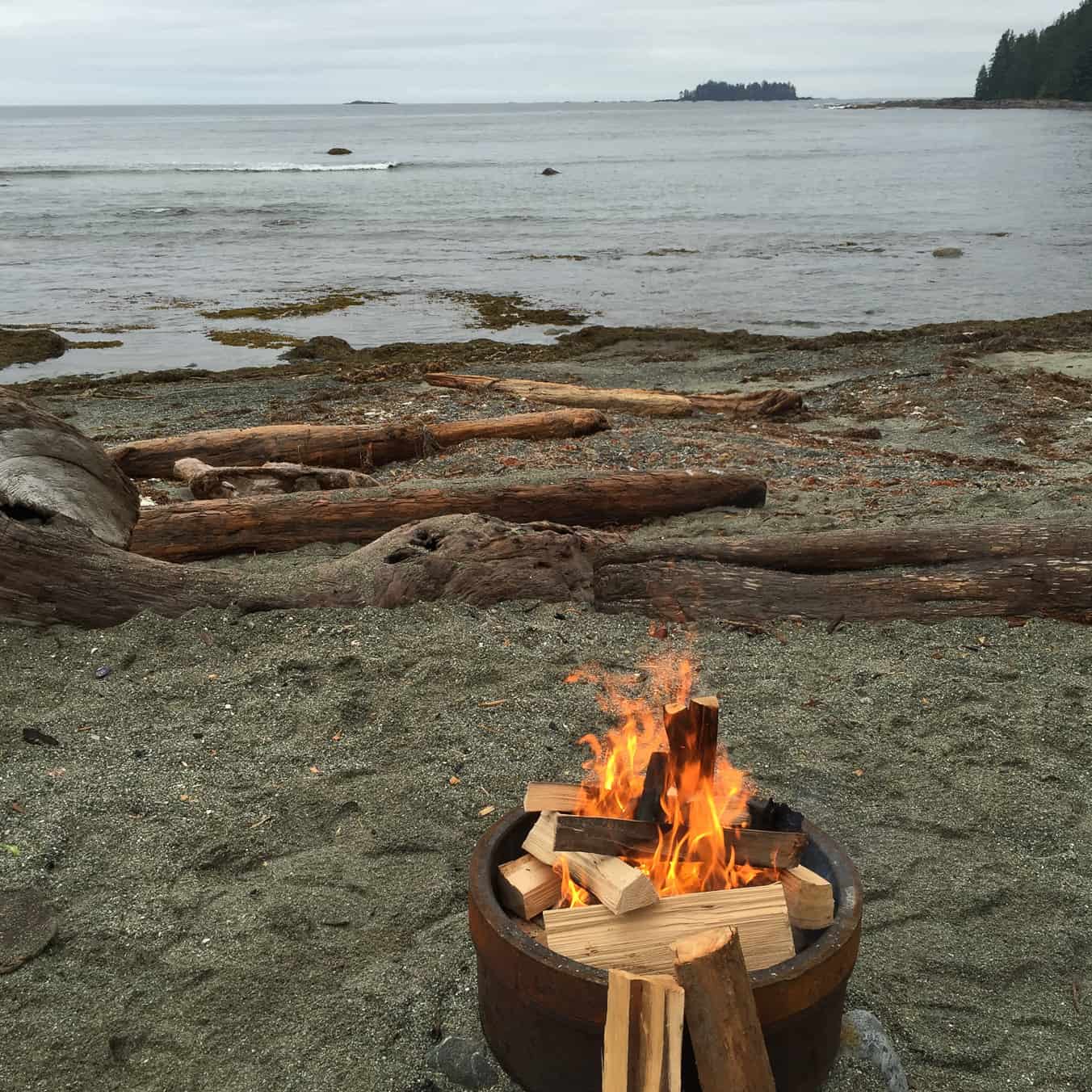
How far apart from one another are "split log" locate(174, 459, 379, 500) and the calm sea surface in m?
8.76

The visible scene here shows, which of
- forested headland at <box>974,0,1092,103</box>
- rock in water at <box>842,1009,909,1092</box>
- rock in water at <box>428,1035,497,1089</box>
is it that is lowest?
rock in water at <box>842,1009,909,1092</box>

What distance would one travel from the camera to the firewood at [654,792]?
8.86 ft

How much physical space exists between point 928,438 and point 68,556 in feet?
26.7

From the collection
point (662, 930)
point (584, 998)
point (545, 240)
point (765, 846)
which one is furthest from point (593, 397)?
point (545, 240)

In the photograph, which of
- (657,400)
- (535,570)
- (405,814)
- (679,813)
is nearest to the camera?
(679,813)

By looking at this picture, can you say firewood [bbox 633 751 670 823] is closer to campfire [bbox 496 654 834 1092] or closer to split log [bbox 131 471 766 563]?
campfire [bbox 496 654 834 1092]

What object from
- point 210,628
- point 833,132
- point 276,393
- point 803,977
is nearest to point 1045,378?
point 276,393

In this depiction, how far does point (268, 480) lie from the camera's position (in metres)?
7.83

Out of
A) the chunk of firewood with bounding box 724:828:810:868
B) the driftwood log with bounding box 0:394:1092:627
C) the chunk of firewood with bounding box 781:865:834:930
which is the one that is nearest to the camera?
the chunk of firewood with bounding box 781:865:834:930

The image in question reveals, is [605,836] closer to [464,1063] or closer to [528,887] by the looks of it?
[528,887]

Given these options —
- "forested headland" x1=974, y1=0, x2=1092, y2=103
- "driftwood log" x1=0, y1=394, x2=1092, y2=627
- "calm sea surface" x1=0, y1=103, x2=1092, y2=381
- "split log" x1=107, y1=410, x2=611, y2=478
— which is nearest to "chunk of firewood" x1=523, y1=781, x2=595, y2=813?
"driftwood log" x1=0, y1=394, x2=1092, y2=627

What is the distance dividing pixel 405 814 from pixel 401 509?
10.4 feet

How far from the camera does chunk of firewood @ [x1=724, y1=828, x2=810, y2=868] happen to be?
2.61 meters

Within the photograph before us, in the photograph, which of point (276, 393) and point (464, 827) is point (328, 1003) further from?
point (276, 393)
